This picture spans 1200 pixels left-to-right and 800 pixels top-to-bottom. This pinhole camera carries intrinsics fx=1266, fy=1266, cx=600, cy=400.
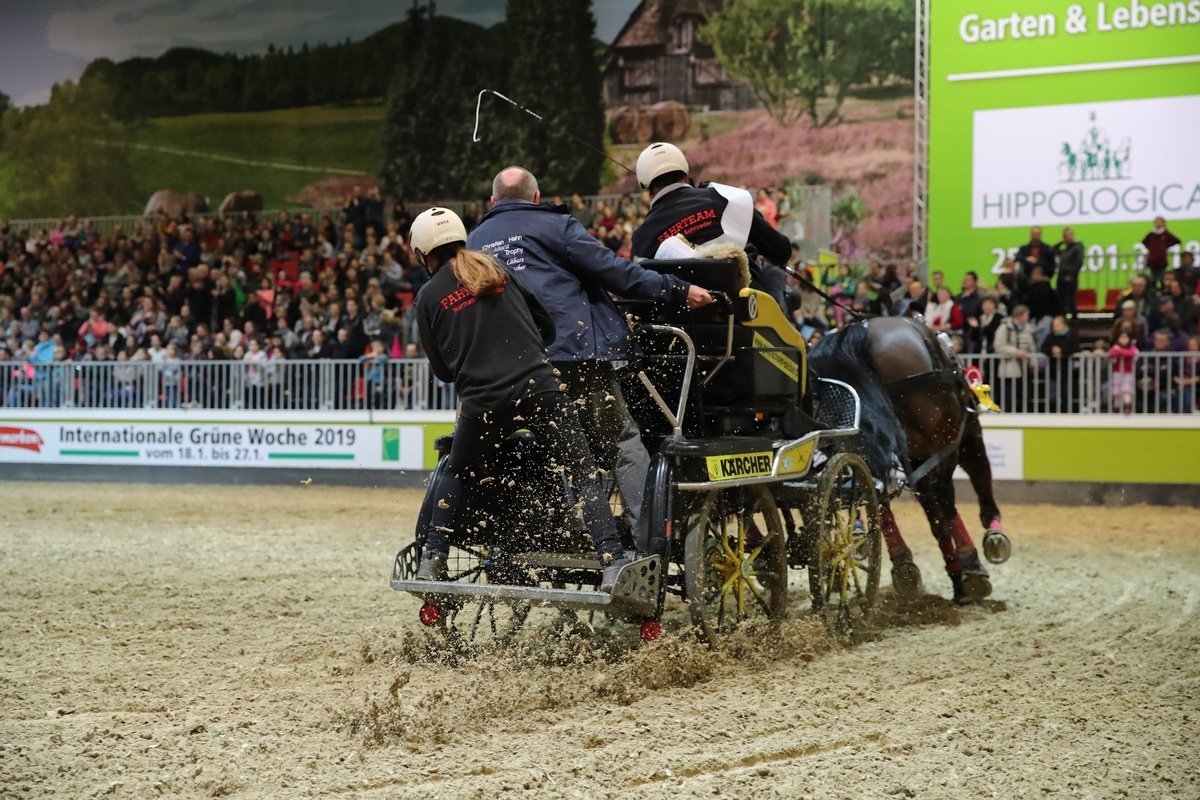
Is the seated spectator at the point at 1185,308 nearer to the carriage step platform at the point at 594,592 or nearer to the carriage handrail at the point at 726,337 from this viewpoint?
the carriage handrail at the point at 726,337

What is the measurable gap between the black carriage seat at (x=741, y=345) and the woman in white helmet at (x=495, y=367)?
73cm

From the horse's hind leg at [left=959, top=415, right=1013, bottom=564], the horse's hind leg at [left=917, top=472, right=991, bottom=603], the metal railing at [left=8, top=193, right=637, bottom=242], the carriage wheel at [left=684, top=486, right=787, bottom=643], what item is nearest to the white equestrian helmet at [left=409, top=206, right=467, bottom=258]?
the carriage wheel at [left=684, top=486, right=787, bottom=643]

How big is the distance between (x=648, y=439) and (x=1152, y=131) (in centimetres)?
1306

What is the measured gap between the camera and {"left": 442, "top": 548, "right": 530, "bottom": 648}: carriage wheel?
213 inches

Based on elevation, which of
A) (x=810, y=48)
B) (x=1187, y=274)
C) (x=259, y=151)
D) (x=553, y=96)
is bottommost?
(x=1187, y=274)

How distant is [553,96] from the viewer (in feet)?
88.1

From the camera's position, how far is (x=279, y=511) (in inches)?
522

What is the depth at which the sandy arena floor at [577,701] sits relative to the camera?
3.82 metres

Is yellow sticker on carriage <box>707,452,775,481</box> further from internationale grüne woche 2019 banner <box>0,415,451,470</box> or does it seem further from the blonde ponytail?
internationale grüne woche 2019 banner <box>0,415,451,470</box>

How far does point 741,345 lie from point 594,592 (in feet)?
4.66

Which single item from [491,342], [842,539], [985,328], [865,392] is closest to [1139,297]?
[985,328]

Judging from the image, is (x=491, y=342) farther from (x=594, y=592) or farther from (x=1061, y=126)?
(x=1061, y=126)

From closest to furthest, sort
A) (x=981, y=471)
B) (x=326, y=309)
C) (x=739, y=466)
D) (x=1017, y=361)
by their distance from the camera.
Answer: (x=739, y=466) → (x=981, y=471) → (x=1017, y=361) → (x=326, y=309)

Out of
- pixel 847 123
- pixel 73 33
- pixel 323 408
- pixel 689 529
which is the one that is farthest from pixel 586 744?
pixel 73 33
